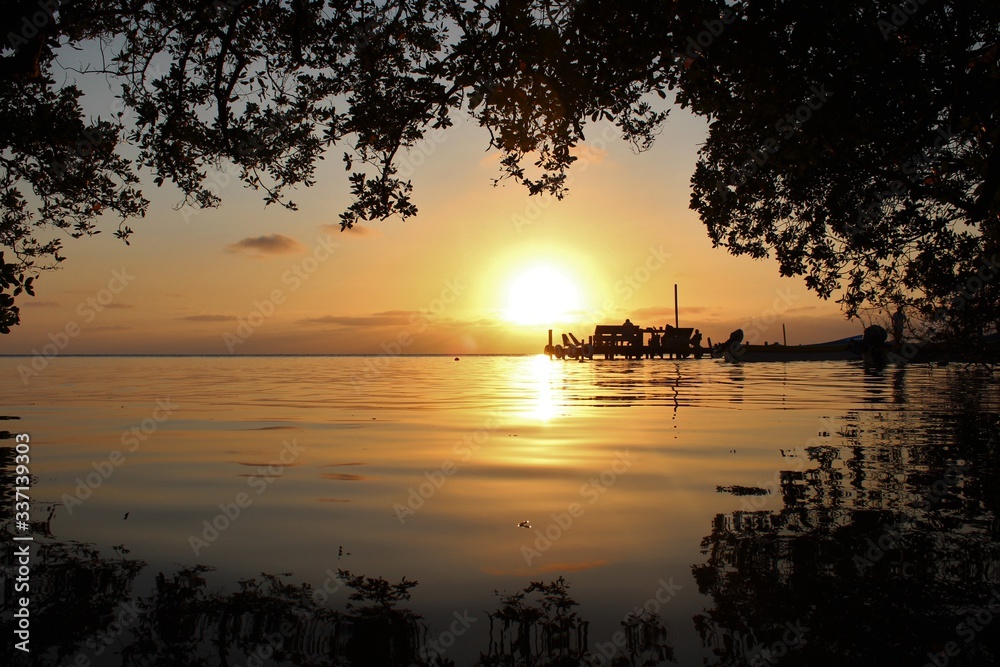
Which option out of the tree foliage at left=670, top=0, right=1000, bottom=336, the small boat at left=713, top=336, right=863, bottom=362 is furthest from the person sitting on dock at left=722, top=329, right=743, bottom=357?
the tree foliage at left=670, top=0, right=1000, bottom=336

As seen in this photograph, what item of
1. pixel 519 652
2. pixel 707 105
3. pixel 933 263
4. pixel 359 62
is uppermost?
pixel 359 62

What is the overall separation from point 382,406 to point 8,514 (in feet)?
36.9

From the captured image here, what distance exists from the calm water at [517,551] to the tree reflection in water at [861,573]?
0.05ft

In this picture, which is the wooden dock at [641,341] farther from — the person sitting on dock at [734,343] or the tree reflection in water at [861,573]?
the tree reflection in water at [861,573]

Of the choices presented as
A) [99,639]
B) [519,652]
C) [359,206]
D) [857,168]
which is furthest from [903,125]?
[99,639]

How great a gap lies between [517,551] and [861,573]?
2.17 m

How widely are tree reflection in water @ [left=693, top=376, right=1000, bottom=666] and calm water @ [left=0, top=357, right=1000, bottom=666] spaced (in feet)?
0.05

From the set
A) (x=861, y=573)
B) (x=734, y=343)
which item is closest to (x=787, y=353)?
(x=734, y=343)

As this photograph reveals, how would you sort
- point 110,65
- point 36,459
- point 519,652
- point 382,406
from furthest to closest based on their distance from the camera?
point 382,406
point 110,65
point 36,459
point 519,652

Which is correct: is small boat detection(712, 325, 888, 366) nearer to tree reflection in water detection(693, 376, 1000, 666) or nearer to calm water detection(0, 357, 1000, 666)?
calm water detection(0, 357, 1000, 666)

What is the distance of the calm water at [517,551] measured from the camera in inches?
127

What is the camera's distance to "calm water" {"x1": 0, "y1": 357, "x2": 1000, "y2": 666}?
3.24 meters

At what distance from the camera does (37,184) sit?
13984 mm

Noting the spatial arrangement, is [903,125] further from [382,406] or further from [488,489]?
[382,406]
